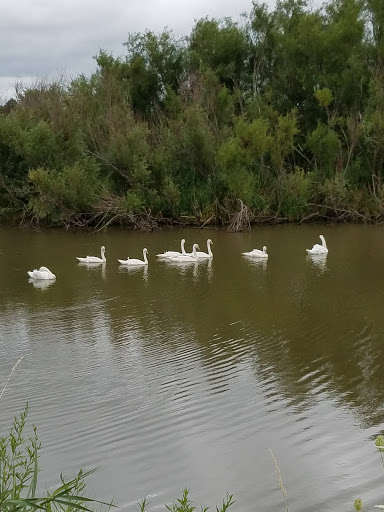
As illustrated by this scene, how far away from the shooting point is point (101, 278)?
1688 centimetres

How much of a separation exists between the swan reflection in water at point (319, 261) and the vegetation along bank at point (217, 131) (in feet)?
24.9

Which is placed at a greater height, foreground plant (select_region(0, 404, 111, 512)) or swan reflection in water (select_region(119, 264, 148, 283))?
foreground plant (select_region(0, 404, 111, 512))

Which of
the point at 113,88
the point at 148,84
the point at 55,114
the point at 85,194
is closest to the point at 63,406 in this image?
the point at 85,194

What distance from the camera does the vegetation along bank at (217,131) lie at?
94.0ft

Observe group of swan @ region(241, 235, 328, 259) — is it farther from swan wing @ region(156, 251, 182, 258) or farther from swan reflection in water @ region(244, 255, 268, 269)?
swan wing @ region(156, 251, 182, 258)

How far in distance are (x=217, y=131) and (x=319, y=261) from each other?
1293 cm

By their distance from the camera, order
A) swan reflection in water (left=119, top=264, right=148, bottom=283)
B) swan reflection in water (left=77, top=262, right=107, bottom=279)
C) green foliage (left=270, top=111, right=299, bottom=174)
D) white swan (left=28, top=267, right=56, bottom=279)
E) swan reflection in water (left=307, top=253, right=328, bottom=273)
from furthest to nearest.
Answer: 1. green foliage (left=270, top=111, right=299, bottom=174)
2. swan reflection in water (left=77, top=262, right=107, bottom=279)
3. swan reflection in water (left=307, top=253, right=328, bottom=273)
4. swan reflection in water (left=119, top=264, right=148, bottom=283)
5. white swan (left=28, top=267, right=56, bottom=279)

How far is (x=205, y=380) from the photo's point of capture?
28.6 ft

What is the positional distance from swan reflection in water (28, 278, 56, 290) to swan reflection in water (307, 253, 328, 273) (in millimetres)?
7113

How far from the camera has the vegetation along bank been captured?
94.0ft

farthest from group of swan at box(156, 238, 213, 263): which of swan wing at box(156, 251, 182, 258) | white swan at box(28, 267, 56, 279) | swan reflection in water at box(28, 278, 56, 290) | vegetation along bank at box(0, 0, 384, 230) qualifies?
vegetation along bank at box(0, 0, 384, 230)

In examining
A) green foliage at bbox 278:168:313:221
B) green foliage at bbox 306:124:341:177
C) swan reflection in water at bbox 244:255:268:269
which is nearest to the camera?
swan reflection in water at bbox 244:255:268:269

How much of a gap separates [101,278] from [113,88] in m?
→ 17.4

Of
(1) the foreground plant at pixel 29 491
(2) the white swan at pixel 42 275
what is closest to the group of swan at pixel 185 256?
(2) the white swan at pixel 42 275
